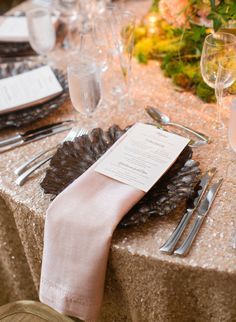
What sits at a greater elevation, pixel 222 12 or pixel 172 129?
pixel 222 12

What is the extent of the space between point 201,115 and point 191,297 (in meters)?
0.57

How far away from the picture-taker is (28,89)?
1396mm

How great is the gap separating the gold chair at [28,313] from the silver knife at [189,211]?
352 mm

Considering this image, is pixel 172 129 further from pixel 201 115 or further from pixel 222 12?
pixel 222 12

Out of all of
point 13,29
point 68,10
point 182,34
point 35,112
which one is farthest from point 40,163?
point 68,10

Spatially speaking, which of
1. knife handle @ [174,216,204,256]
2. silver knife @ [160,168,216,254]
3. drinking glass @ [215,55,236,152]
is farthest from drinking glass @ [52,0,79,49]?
knife handle @ [174,216,204,256]

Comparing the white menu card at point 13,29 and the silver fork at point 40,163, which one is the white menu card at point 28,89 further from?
the white menu card at point 13,29

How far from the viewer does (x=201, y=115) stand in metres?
1.29

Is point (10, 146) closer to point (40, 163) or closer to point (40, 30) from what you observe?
point (40, 163)

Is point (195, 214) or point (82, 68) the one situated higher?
point (82, 68)

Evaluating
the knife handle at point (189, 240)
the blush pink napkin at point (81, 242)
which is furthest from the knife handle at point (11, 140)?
the knife handle at point (189, 240)

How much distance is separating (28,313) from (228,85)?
2.54ft

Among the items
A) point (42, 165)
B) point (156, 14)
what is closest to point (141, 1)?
point (156, 14)

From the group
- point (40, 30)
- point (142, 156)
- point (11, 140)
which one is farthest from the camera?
point (40, 30)
